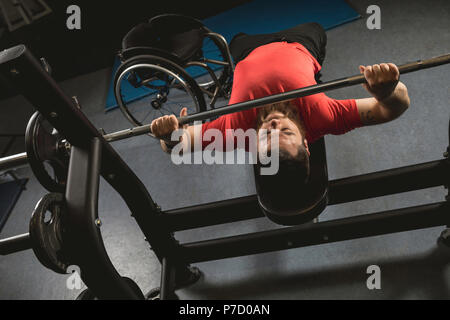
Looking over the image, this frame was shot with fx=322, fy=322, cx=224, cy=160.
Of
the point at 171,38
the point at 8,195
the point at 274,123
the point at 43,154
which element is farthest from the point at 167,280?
the point at 8,195

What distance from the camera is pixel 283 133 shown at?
1190 mm

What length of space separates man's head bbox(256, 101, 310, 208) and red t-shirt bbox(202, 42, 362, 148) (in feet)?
0.31

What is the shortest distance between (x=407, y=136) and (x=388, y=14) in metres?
1.38

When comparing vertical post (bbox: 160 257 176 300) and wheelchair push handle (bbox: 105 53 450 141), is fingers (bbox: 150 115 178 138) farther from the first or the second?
vertical post (bbox: 160 257 176 300)

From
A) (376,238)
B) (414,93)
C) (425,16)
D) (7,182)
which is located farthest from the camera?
(7,182)

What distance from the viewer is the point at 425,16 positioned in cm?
266

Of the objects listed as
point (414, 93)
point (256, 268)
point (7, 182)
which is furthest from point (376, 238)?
point (7, 182)

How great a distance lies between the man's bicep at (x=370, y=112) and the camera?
126 centimetres

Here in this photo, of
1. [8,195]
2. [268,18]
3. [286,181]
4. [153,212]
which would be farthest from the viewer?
[268,18]

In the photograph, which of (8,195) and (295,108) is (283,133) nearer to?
(295,108)

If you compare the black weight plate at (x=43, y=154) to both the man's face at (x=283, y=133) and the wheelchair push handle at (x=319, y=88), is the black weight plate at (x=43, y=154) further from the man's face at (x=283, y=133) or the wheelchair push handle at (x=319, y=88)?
the man's face at (x=283, y=133)

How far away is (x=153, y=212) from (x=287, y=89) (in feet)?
2.87

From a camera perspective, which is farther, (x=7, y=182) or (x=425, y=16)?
(x=7, y=182)
